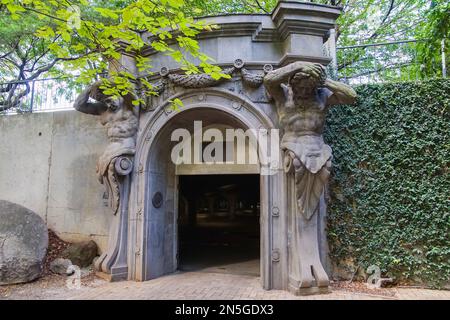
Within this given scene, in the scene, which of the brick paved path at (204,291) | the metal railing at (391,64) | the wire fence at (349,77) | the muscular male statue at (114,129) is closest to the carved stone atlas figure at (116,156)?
the muscular male statue at (114,129)

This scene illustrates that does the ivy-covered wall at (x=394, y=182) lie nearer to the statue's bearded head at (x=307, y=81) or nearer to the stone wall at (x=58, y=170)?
the statue's bearded head at (x=307, y=81)

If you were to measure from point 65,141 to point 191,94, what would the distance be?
3687 millimetres

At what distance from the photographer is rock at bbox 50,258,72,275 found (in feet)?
19.4

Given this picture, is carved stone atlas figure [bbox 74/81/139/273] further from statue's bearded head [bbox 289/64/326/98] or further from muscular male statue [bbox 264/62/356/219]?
statue's bearded head [bbox 289/64/326/98]

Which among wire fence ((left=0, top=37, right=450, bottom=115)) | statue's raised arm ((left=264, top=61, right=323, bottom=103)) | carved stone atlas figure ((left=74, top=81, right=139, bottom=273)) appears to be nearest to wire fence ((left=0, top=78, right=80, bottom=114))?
wire fence ((left=0, top=37, right=450, bottom=115))

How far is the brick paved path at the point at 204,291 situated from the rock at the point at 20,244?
959 millimetres

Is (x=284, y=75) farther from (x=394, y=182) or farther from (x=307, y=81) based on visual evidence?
(x=394, y=182)

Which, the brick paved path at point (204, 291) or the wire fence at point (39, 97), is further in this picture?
the wire fence at point (39, 97)

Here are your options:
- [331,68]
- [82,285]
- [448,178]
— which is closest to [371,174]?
[448,178]

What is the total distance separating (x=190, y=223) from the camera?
16359mm

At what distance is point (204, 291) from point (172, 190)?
89.1 inches

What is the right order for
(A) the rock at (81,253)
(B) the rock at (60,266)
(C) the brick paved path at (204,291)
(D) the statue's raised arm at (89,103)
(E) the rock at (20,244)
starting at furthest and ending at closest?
(A) the rock at (81,253) → (B) the rock at (60,266) → (D) the statue's raised arm at (89,103) → (E) the rock at (20,244) → (C) the brick paved path at (204,291)

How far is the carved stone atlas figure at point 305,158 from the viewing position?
4695 millimetres

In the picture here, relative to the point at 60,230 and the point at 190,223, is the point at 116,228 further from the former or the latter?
the point at 190,223
